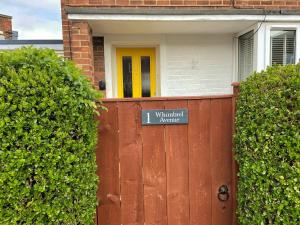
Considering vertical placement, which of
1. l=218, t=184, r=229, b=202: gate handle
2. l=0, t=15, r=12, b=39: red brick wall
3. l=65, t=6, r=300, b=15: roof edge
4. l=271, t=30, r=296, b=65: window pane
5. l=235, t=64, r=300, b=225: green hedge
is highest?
l=0, t=15, r=12, b=39: red brick wall

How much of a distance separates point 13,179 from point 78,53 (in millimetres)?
2965

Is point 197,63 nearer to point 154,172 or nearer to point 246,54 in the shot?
point 246,54

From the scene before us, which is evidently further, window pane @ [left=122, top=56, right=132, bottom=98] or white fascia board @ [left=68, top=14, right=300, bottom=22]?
window pane @ [left=122, top=56, right=132, bottom=98]

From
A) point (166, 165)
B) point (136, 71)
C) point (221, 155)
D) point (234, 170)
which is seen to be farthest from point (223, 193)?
→ point (136, 71)

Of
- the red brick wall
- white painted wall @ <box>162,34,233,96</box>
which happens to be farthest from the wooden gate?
the red brick wall

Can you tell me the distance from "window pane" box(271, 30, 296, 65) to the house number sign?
3.55m

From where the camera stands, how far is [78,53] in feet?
13.9

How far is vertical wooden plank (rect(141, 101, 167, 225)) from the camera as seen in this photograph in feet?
7.52

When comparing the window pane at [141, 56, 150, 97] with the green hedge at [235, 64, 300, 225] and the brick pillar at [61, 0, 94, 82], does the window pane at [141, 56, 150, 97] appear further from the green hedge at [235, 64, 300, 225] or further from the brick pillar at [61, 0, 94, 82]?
the green hedge at [235, 64, 300, 225]

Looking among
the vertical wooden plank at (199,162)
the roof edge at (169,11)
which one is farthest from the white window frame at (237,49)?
the vertical wooden plank at (199,162)

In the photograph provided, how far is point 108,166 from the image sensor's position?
2287 millimetres

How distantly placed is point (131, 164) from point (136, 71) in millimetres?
3548

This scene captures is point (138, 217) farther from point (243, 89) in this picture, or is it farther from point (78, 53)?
point (78, 53)

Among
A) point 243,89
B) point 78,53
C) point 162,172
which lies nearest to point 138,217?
point 162,172
